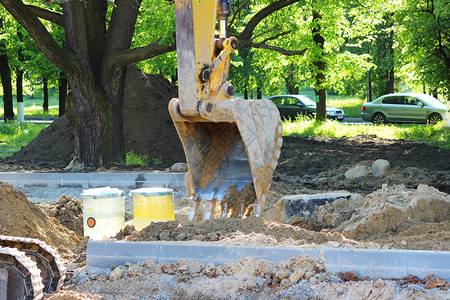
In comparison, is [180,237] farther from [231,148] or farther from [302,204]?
[302,204]

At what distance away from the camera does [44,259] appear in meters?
5.26

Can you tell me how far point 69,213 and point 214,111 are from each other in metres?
2.77

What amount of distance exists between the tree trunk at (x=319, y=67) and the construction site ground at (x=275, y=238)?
10488 millimetres

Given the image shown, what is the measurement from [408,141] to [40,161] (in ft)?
34.8

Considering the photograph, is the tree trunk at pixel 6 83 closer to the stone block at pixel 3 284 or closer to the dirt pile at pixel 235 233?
the dirt pile at pixel 235 233

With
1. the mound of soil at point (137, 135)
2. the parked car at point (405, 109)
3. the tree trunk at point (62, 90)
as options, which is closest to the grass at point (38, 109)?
the tree trunk at point (62, 90)

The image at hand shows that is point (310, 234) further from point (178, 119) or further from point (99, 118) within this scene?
point (99, 118)

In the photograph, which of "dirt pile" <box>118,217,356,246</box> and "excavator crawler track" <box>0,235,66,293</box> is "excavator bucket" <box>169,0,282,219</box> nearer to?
"dirt pile" <box>118,217,356,246</box>

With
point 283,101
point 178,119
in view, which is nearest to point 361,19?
point 283,101

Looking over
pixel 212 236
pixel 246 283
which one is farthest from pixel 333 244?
pixel 212 236

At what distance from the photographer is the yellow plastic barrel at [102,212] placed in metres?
7.00

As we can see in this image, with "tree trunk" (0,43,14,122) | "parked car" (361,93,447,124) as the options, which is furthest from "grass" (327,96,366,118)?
"tree trunk" (0,43,14,122)

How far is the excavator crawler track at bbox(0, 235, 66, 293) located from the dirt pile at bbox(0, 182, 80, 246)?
1403 mm

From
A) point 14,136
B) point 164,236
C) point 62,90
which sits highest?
point 62,90
